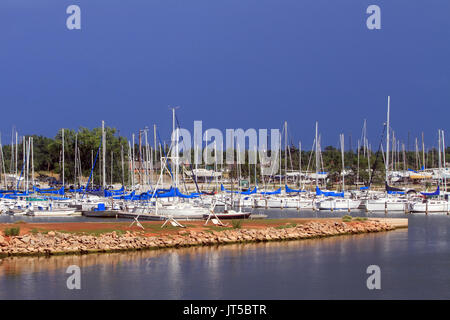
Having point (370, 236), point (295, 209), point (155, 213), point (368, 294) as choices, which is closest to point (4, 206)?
point (155, 213)

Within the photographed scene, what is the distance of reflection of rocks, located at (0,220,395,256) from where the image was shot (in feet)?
130

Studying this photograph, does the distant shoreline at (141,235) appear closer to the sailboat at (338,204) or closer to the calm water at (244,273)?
the calm water at (244,273)

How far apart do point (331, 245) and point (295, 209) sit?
35.3 m

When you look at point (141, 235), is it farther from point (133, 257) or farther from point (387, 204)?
point (387, 204)

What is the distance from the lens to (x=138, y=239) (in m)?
42.7

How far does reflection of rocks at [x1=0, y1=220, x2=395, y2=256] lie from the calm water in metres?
1.08

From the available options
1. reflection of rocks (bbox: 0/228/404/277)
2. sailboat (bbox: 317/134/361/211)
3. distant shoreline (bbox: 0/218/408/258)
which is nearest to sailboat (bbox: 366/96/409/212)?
sailboat (bbox: 317/134/361/211)

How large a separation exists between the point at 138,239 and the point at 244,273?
9.23 meters

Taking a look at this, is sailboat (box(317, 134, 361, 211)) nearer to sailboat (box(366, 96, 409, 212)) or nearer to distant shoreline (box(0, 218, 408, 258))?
sailboat (box(366, 96, 409, 212))

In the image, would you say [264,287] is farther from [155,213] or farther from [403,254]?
[155,213]

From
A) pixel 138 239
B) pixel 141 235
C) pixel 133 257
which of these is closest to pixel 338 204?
pixel 141 235

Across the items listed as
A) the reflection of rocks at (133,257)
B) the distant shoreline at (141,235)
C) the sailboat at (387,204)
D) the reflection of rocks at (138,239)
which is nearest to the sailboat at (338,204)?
the sailboat at (387,204)

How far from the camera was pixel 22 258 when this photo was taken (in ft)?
127

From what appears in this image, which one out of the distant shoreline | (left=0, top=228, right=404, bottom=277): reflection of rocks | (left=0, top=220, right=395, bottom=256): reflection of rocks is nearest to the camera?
(left=0, top=228, right=404, bottom=277): reflection of rocks
